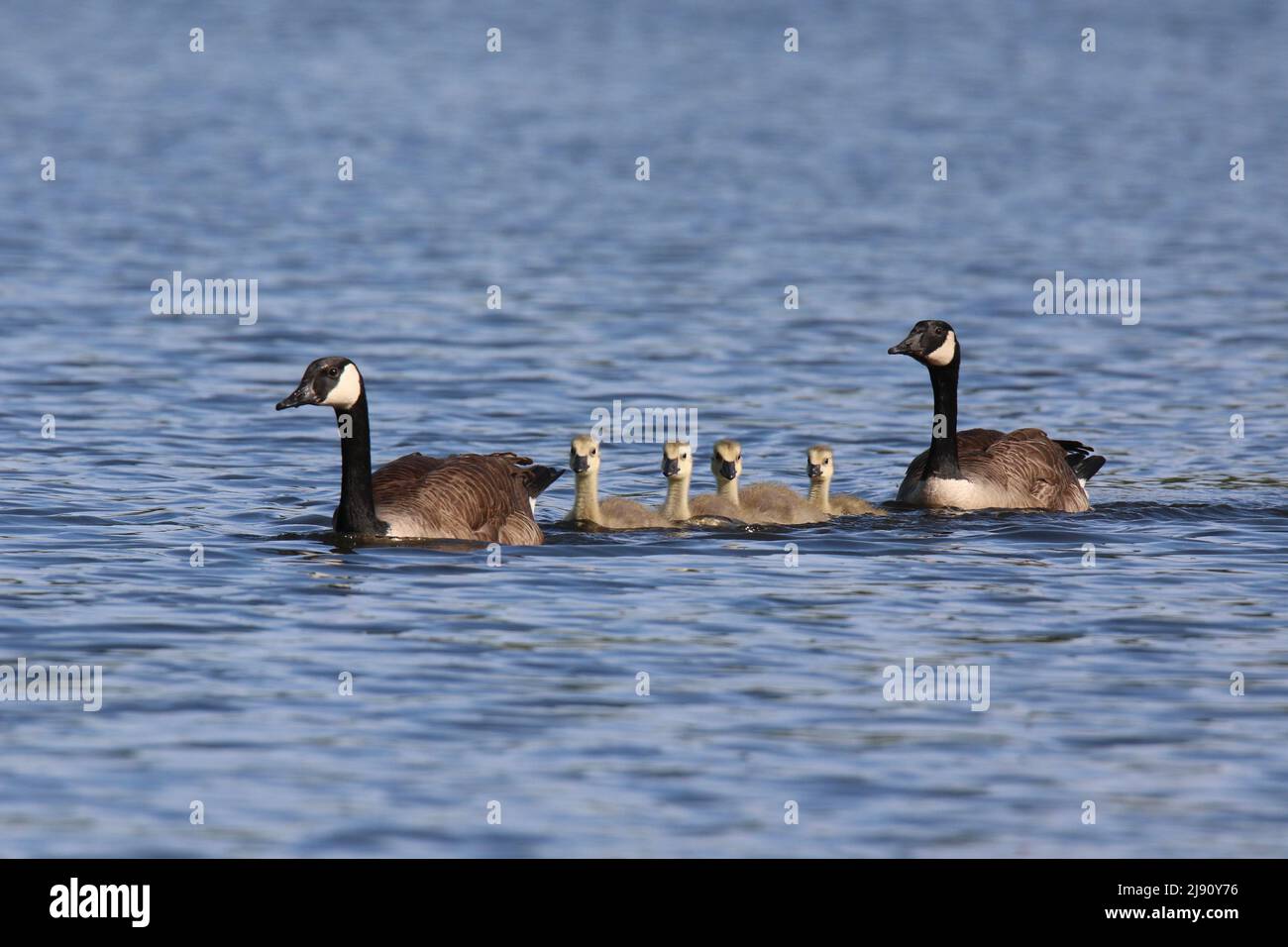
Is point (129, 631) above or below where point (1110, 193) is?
below

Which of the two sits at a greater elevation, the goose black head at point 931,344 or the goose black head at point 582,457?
the goose black head at point 931,344

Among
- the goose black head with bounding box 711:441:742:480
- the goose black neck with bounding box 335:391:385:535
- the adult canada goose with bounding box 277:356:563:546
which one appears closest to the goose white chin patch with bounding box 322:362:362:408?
the adult canada goose with bounding box 277:356:563:546

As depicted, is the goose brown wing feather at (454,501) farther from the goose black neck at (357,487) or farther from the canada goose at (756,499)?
the canada goose at (756,499)

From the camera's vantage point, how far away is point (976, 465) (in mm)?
19203

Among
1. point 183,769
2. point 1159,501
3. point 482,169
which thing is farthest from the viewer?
point 482,169

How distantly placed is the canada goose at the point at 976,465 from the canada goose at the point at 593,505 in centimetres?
245

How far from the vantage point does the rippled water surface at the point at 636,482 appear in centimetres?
1123

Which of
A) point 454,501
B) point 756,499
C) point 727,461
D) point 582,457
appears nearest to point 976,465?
point 756,499

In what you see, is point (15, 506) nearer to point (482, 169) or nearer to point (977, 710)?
point (977, 710)

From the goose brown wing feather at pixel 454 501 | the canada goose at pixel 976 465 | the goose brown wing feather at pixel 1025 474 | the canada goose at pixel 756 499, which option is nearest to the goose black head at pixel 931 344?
the canada goose at pixel 976 465

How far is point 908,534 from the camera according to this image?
18.0 meters

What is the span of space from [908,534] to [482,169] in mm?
31069

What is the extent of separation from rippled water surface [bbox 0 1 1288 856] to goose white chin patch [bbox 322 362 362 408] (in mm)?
1173
